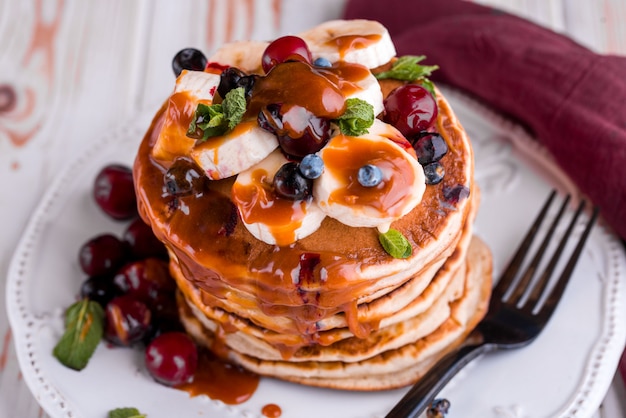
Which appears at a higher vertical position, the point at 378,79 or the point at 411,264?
the point at 378,79

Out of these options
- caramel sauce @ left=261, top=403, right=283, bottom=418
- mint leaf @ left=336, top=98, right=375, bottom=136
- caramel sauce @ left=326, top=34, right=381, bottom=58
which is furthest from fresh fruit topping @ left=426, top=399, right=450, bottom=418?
caramel sauce @ left=326, top=34, right=381, bottom=58

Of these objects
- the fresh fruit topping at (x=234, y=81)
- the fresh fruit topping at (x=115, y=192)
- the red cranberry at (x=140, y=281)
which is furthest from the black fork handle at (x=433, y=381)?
the fresh fruit topping at (x=115, y=192)

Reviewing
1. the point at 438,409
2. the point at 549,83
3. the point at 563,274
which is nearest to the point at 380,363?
the point at 438,409

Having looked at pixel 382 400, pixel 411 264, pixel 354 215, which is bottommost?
pixel 382 400

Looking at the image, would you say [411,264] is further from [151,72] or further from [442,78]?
[151,72]

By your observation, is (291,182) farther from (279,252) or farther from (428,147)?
(428,147)

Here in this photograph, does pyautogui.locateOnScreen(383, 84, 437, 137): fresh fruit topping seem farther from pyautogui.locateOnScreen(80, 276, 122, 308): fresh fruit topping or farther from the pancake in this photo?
pyautogui.locateOnScreen(80, 276, 122, 308): fresh fruit topping

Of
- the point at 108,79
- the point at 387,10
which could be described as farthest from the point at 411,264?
the point at 108,79

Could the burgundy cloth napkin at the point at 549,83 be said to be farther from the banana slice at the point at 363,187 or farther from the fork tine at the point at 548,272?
the banana slice at the point at 363,187
